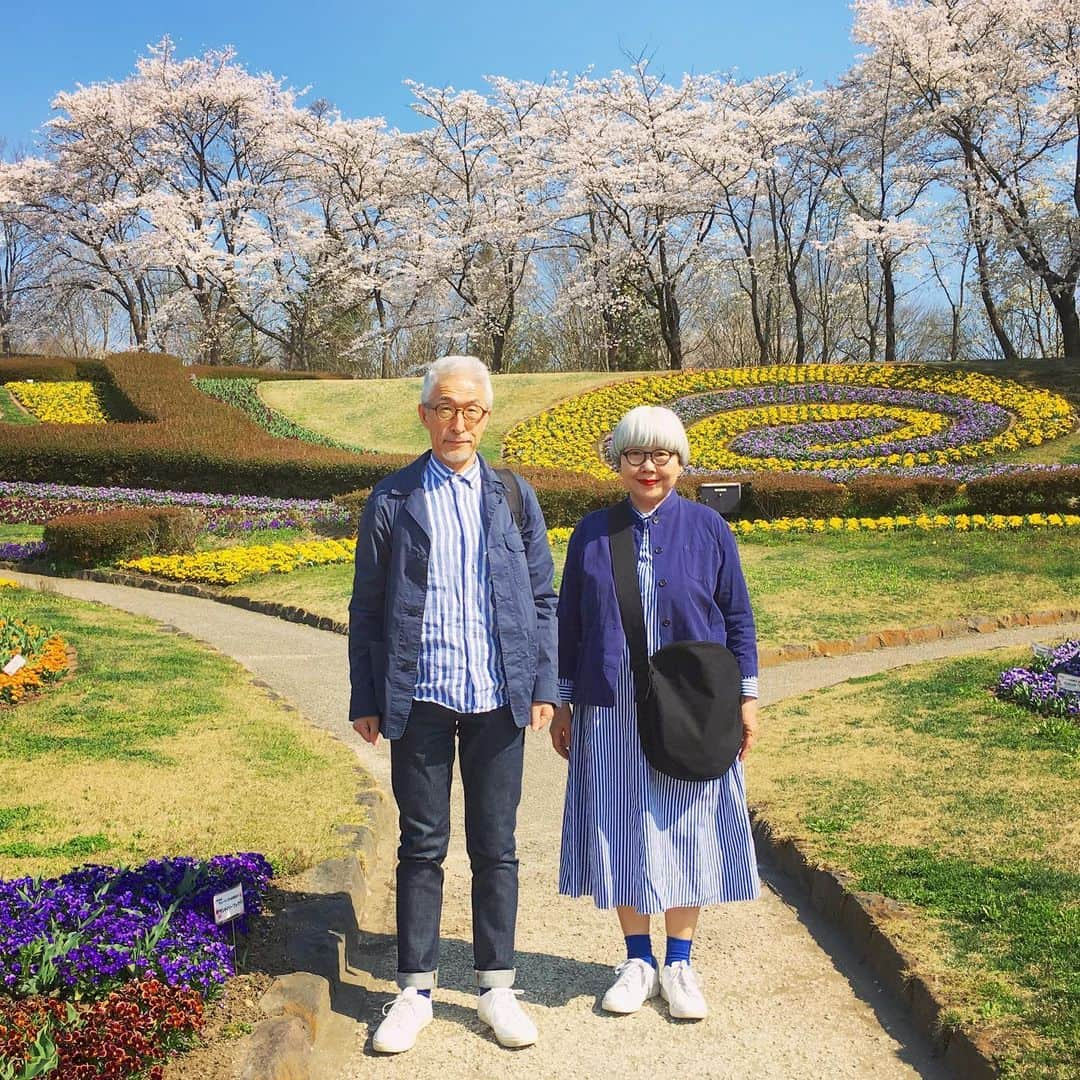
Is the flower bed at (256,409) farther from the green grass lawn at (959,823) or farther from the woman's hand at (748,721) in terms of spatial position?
the woman's hand at (748,721)

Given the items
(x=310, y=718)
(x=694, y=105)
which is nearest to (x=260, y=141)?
(x=694, y=105)

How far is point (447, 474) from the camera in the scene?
320cm

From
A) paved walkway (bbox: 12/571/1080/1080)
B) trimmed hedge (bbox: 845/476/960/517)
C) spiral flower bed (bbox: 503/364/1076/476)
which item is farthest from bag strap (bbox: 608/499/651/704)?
spiral flower bed (bbox: 503/364/1076/476)

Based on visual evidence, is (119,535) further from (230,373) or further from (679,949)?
(230,373)

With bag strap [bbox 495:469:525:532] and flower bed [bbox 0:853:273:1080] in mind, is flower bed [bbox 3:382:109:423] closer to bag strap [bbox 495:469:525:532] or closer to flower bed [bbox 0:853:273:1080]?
flower bed [bbox 0:853:273:1080]

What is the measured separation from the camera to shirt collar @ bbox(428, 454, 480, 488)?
10.5 ft

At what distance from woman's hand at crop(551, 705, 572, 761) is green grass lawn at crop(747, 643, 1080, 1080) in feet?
4.25

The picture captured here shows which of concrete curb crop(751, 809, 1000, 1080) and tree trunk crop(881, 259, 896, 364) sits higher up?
tree trunk crop(881, 259, 896, 364)

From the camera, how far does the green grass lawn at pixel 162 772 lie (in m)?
4.39

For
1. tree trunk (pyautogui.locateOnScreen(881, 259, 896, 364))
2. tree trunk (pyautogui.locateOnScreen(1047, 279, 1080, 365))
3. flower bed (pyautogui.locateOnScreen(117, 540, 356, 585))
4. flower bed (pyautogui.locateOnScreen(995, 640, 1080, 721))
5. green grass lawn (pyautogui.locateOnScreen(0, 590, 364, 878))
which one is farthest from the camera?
tree trunk (pyautogui.locateOnScreen(881, 259, 896, 364))

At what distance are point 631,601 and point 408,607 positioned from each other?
64 cm

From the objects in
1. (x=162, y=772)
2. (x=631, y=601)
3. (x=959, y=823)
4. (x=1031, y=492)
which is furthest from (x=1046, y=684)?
(x=1031, y=492)

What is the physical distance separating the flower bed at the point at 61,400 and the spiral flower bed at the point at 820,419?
8893 mm

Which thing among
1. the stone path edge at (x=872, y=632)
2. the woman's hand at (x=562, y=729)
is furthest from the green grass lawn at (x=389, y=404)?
the woman's hand at (x=562, y=729)
